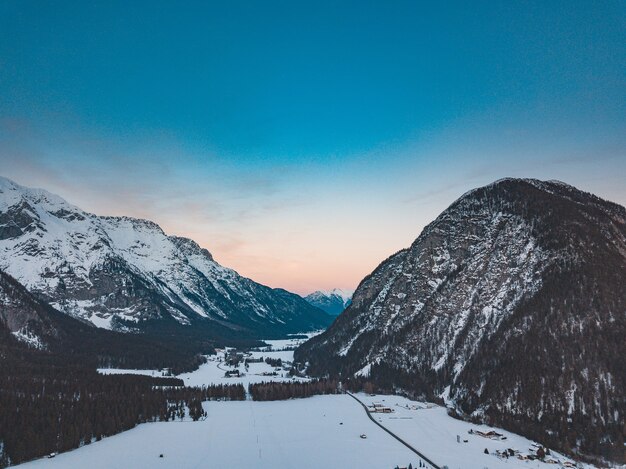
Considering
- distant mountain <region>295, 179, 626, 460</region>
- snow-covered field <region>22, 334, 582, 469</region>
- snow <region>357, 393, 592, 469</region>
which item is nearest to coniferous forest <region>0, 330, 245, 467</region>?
snow-covered field <region>22, 334, 582, 469</region>

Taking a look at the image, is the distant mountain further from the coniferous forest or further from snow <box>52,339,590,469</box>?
the coniferous forest

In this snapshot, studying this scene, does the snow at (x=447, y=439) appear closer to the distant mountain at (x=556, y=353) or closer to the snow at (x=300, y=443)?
the snow at (x=300, y=443)

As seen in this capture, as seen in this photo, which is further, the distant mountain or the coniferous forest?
the distant mountain

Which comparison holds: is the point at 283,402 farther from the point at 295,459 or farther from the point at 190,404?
the point at 295,459

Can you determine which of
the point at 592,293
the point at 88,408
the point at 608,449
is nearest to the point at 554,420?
the point at 608,449

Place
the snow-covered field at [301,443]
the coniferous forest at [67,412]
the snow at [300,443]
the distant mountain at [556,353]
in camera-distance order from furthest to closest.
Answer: the distant mountain at [556,353] → the coniferous forest at [67,412] → the snow at [300,443] → the snow-covered field at [301,443]

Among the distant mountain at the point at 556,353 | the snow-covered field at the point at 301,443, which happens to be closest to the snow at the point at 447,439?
the snow-covered field at the point at 301,443

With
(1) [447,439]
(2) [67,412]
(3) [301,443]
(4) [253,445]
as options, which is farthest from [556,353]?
(2) [67,412]

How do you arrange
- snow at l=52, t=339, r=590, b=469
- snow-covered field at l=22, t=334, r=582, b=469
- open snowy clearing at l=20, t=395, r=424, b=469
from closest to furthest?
snow-covered field at l=22, t=334, r=582, b=469 < snow at l=52, t=339, r=590, b=469 < open snowy clearing at l=20, t=395, r=424, b=469

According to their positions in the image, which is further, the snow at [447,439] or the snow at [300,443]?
the snow at [300,443]
